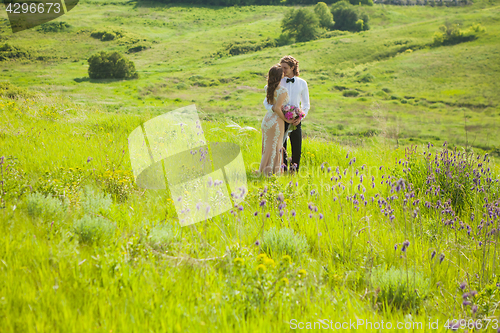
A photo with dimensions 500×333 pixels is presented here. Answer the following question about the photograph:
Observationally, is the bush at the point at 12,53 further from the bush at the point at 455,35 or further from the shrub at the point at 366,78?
the bush at the point at 455,35

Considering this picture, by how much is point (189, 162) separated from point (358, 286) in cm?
407

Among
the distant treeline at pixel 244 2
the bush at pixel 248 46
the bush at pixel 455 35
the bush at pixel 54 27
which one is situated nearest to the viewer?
the bush at pixel 54 27

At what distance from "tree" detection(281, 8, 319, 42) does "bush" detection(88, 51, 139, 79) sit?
2409 inches

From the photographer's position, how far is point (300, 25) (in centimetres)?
9419

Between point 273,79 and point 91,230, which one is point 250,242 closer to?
point 91,230

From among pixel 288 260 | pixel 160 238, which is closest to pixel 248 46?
pixel 160 238

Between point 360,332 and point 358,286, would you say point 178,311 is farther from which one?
point 358,286

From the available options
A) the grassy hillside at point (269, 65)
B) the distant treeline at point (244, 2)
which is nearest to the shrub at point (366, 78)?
the grassy hillside at point (269, 65)

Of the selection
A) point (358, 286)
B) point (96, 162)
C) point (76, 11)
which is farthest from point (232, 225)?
point (76, 11)

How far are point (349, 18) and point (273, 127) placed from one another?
399ft

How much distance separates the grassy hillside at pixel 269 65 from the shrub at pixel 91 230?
80.5 ft

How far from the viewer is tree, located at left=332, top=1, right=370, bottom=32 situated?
346 feet

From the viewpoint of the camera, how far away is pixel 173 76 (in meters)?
63.2

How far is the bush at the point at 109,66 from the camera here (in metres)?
50.7
